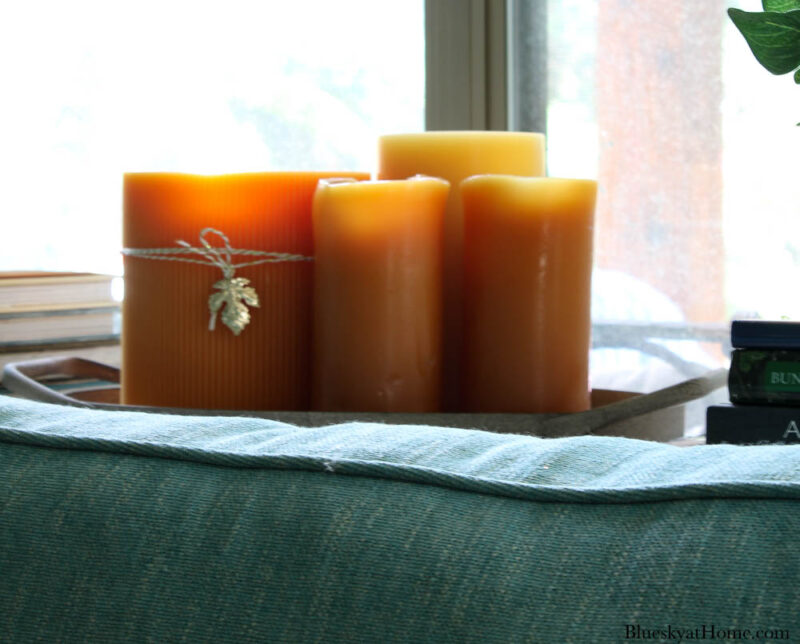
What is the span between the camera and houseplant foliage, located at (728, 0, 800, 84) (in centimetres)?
62

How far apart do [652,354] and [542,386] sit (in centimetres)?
54

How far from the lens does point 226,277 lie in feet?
Answer: 2.43

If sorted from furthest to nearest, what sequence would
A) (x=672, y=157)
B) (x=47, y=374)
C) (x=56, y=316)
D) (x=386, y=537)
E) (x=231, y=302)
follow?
(x=672, y=157), (x=56, y=316), (x=47, y=374), (x=231, y=302), (x=386, y=537)

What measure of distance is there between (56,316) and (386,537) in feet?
2.61

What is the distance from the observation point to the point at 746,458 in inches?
13.6

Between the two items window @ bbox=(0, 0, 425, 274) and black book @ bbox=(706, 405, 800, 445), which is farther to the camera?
window @ bbox=(0, 0, 425, 274)

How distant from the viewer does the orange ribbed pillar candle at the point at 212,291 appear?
0.75m

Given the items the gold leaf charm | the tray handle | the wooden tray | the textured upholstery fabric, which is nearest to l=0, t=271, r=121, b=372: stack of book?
the tray handle

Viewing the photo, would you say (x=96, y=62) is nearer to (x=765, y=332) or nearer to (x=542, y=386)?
(x=542, y=386)

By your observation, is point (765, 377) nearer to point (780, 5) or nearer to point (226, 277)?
point (780, 5)

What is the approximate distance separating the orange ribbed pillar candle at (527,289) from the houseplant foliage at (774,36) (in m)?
0.15

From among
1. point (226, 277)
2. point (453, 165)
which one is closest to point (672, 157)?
point (453, 165)

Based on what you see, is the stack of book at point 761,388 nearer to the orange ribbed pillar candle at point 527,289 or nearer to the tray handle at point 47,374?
the orange ribbed pillar candle at point 527,289

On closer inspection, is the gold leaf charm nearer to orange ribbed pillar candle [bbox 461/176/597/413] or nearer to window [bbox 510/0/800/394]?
A: orange ribbed pillar candle [bbox 461/176/597/413]
